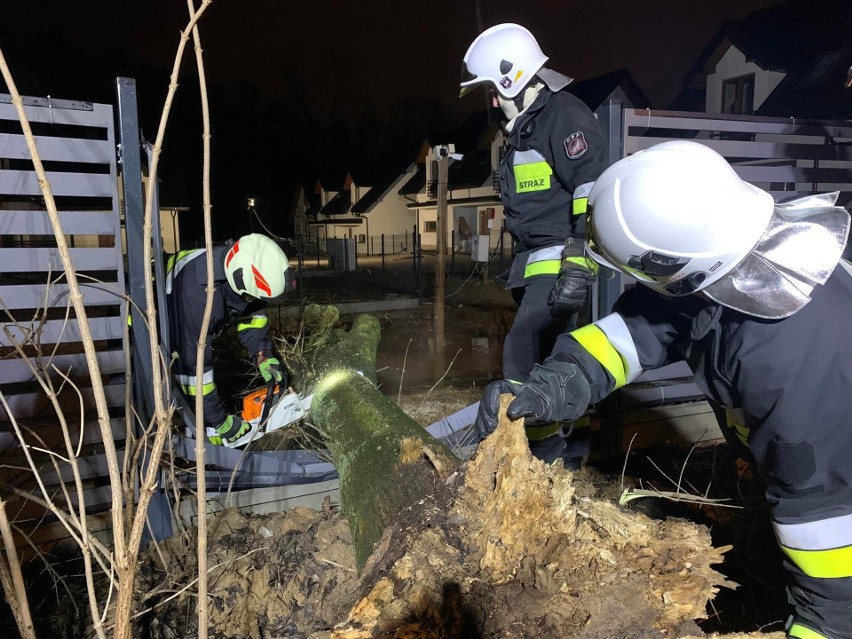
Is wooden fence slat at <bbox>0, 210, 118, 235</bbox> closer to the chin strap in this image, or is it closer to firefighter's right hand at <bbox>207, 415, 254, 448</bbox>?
firefighter's right hand at <bbox>207, 415, 254, 448</bbox>

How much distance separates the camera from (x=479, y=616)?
1564 mm

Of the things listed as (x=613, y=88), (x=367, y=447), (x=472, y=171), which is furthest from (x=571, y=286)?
(x=472, y=171)

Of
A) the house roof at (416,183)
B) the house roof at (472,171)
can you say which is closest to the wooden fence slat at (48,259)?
the house roof at (472,171)

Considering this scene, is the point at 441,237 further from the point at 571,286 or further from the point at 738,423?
the point at 738,423

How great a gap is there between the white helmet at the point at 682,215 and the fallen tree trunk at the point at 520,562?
2.11 ft

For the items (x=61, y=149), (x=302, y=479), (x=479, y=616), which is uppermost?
(x=61, y=149)

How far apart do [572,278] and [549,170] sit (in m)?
0.74

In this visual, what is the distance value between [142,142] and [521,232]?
215 centimetres

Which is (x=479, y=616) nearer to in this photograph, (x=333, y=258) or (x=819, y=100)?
(x=819, y=100)

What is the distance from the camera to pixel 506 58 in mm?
3367

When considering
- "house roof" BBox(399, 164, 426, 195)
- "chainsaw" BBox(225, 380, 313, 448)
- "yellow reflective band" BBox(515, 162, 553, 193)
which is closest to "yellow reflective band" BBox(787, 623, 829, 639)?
"yellow reflective band" BBox(515, 162, 553, 193)

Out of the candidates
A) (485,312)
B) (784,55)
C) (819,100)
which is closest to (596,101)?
(784,55)

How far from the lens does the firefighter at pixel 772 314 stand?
158 centimetres

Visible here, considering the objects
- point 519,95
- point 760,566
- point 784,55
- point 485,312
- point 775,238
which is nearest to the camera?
point 775,238
